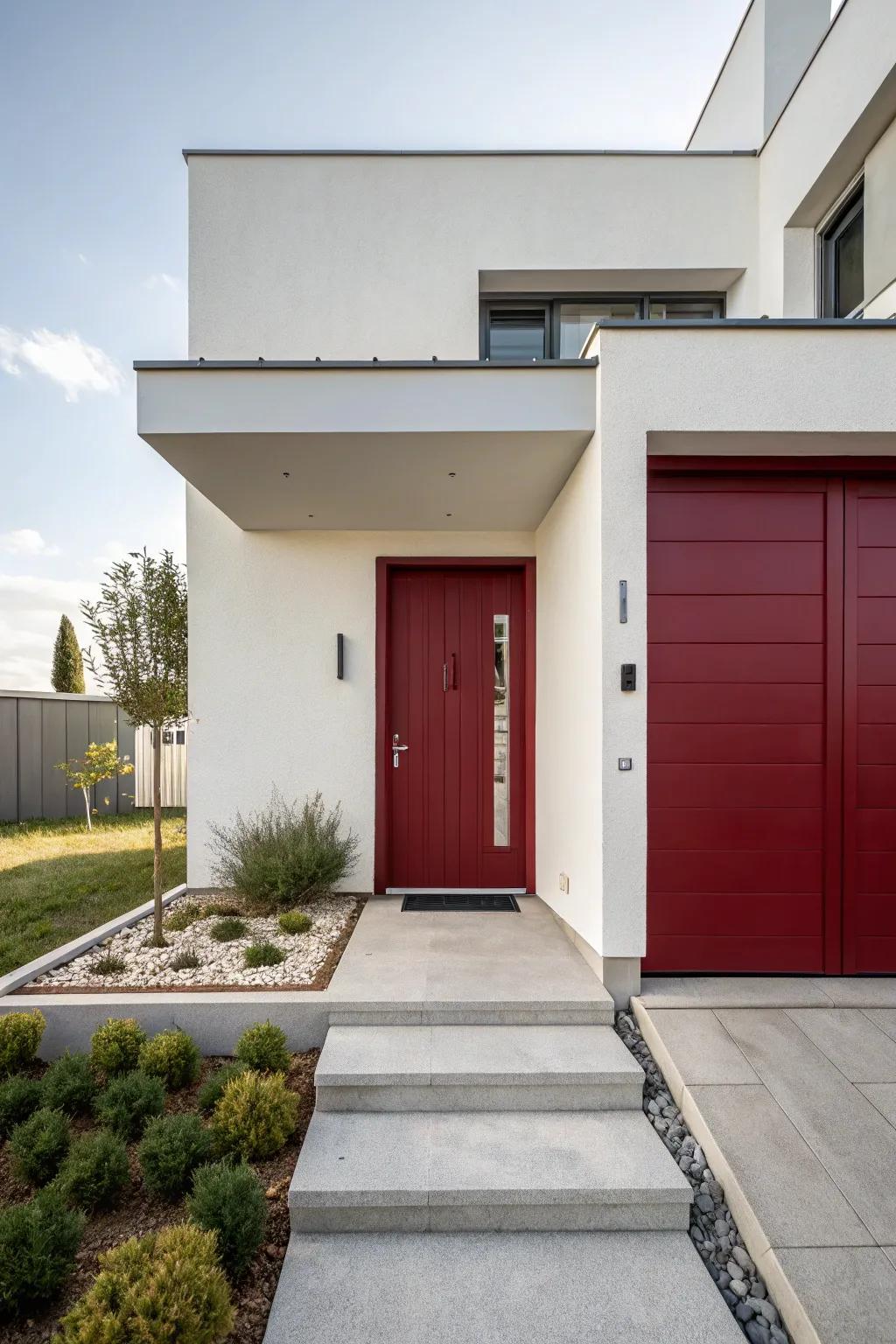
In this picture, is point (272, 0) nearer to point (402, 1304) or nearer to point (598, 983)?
point (598, 983)

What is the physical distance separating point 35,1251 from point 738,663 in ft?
11.1

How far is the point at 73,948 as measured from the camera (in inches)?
139

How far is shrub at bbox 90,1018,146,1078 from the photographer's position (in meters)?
2.59

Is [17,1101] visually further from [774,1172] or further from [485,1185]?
[774,1172]

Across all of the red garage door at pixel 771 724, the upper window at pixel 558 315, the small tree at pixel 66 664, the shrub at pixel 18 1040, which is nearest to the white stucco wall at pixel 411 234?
the upper window at pixel 558 315

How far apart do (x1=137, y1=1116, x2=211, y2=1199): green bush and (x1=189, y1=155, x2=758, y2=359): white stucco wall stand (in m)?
4.51

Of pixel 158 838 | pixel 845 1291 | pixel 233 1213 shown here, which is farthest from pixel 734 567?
pixel 158 838

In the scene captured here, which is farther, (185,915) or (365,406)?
(185,915)

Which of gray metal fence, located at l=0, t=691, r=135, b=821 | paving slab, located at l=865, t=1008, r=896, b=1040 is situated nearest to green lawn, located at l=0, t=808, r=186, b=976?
gray metal fence, located at l=0, t=691, r=135, b=821

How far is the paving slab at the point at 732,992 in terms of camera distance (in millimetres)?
2887

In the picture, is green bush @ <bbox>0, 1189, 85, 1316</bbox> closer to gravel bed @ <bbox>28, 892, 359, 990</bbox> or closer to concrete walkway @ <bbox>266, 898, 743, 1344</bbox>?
concrete walkway @ <bbox>266, 898, 743, 1344</bbox>

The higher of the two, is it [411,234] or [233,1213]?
[411,234]

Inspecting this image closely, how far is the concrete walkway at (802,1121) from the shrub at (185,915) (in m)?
2.66

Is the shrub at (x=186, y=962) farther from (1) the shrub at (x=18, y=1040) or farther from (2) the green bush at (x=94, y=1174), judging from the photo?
(2) the green bush at (x=94, y=1174)
